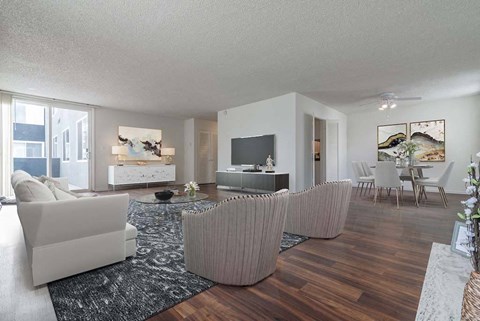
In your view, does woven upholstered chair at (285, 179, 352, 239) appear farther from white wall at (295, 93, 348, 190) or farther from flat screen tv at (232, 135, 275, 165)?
flat screen tv at (232, 135, 275, 165)

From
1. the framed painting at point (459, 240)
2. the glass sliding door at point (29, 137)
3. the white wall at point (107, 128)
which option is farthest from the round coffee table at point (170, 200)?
the glass sliding door at point (29, 137)

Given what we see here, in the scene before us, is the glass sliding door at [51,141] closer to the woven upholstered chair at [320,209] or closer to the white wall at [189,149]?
the white wall at [189,149]

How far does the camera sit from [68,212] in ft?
5.55

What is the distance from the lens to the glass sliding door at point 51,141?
5.79 metres

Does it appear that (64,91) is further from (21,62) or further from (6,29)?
(6,29)

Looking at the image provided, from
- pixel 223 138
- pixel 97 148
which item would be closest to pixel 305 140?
pixel 223 138

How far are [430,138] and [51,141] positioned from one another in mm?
10447

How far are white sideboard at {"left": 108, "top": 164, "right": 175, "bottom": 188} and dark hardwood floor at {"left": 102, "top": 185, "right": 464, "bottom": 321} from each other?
6.08 m

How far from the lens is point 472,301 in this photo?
2.06 ft

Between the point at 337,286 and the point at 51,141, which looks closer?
the point at 337,286

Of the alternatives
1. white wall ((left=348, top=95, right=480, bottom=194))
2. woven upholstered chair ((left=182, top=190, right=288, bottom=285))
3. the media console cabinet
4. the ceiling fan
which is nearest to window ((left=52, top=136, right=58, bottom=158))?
the media console cabinet

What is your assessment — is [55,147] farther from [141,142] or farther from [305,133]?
[305,133]

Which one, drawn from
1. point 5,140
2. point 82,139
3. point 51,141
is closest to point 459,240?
point 5,140

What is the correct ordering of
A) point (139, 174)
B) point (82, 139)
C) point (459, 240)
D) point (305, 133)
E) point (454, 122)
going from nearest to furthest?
point (459, 240), point (305, 133), point (454, 122), point (82, 139), point (139, 174)
